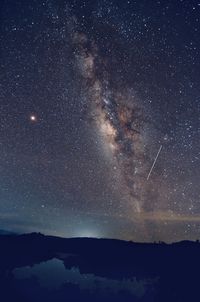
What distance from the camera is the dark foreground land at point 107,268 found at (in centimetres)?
6475

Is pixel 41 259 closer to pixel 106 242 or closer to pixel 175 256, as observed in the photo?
pixel 106 242

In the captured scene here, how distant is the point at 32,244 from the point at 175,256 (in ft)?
121

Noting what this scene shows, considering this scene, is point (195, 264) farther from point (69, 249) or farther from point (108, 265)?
point (69, 249)

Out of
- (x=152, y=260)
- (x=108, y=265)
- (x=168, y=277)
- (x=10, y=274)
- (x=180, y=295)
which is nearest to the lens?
(x=180, y=295)

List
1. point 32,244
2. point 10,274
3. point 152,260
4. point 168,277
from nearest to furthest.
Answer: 1. point 168,277
2. point 10,274
3. point 152,260
4. point 32,244

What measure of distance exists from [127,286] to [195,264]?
18638 millimetres

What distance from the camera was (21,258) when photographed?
86.4 meters

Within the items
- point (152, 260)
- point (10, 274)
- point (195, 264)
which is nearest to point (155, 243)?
point (152, 260)

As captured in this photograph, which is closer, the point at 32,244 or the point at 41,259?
the point at 41,259

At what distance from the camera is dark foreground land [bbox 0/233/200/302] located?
6475 centimetres

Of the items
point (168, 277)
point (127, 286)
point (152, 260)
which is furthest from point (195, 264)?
point (127, 286)

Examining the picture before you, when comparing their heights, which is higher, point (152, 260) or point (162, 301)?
point (152, 260)

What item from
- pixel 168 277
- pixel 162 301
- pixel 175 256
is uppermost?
pixel 175 256

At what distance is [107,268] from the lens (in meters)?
84.8
